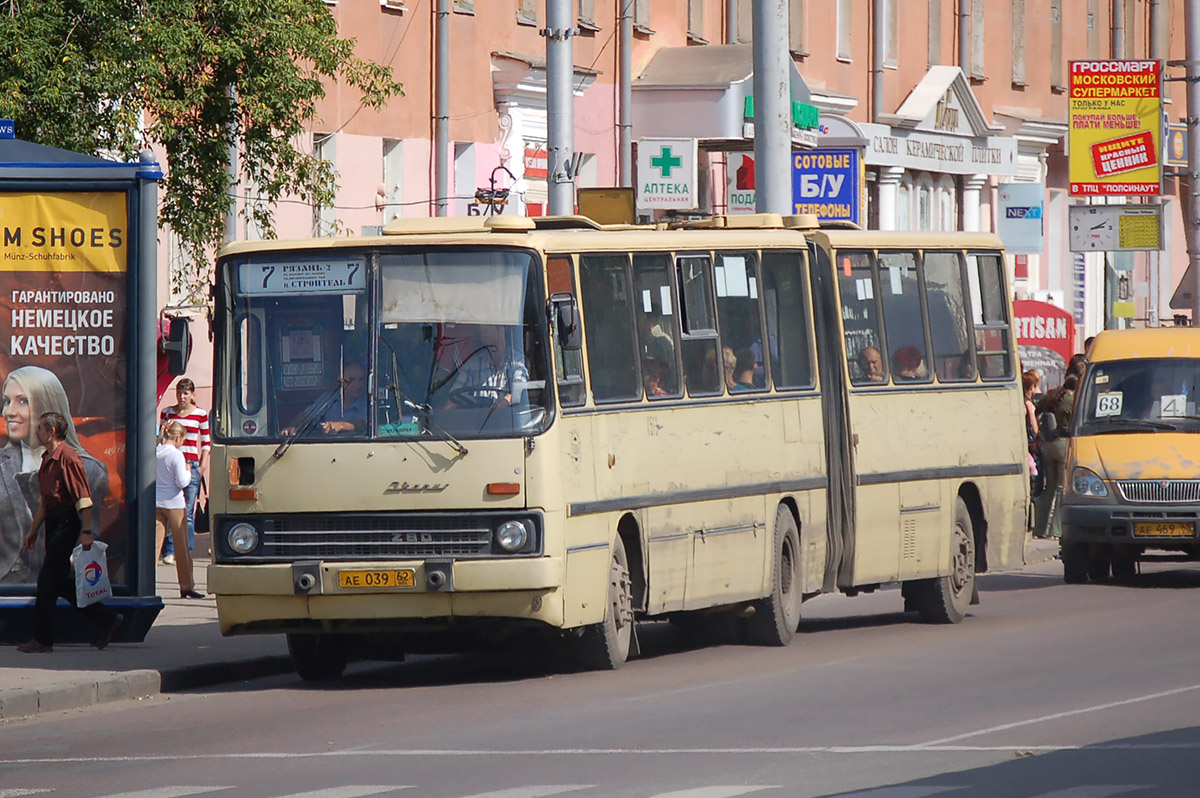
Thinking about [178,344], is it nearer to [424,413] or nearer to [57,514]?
[57,514]

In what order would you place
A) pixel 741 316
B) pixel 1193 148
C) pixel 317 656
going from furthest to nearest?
pixel 1193 148
pixel 741 316
pixel 317 656

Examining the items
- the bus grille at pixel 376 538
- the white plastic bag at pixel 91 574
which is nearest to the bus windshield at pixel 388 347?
the bus grille at pixel 376 538

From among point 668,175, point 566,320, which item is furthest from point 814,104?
point 566,320

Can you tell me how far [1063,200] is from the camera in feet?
179

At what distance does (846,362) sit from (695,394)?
2.00 meters

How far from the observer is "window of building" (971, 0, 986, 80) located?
50625mm

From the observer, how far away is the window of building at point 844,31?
46.1 metres

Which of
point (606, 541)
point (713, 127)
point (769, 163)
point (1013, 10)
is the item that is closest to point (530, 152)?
point (713, 127)

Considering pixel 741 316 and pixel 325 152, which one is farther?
pixel 325 152

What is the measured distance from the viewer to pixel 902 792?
32.3ft

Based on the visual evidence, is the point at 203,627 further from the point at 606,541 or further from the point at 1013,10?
the point at 1013,10

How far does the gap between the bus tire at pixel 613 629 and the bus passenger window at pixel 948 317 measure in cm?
449

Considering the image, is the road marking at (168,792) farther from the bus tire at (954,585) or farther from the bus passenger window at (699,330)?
the bus tire at (954,585)

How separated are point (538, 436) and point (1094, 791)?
200 inches
